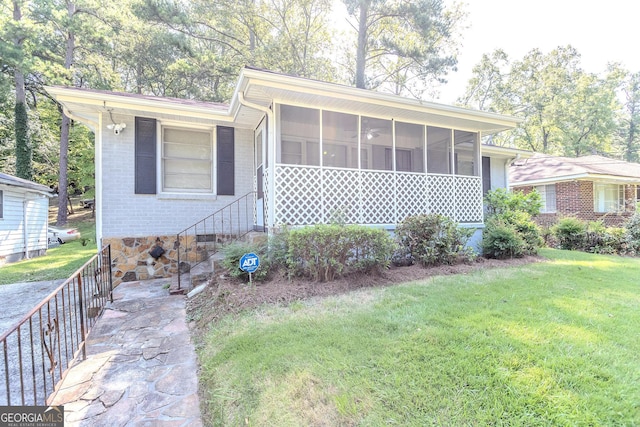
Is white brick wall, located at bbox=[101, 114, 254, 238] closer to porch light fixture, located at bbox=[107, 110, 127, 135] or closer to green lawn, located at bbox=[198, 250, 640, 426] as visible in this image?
porch light fixture, located at bbox=[107, 110, 127, 135]

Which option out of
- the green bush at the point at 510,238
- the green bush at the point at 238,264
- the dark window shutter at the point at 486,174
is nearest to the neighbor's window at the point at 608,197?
the dark window shutter at the point at 486,174

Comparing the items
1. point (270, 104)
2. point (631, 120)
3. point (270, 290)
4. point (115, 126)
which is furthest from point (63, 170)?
point (631, 120)

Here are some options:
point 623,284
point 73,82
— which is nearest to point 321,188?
point 623,284

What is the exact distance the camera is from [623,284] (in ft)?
15.5

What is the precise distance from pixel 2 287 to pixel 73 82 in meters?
15.5

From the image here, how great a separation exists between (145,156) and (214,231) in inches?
84.3

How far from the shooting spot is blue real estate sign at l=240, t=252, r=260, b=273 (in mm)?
4438

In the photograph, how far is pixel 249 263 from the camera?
4457mm

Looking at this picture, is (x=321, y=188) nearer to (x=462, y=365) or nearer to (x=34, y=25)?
(x=462, y=365)

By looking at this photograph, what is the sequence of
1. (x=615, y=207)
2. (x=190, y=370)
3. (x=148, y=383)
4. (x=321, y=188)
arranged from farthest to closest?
1. (x=615, y=207)
2. (x=321, y=188)
3. (x=190, y=370)
4. (x=148, y=383)

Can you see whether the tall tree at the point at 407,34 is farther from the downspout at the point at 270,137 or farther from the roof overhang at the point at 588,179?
the downspout at the point at 270,137

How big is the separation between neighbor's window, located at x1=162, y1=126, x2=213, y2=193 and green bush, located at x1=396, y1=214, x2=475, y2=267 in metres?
4.60

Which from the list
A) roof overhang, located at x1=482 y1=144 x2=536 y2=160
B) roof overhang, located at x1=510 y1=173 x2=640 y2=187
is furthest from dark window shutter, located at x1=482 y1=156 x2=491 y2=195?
roof overhang, located at x1=510 y1=173 x2=640 y2=187

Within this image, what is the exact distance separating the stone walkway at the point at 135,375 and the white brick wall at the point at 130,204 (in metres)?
2.26
